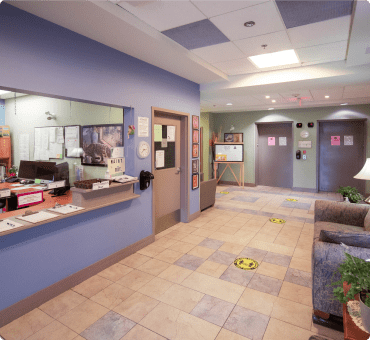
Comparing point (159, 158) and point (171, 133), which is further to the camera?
point (171, 133)

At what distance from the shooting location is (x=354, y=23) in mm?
2602

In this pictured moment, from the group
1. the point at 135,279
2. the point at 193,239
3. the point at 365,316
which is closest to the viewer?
the point at 365,316

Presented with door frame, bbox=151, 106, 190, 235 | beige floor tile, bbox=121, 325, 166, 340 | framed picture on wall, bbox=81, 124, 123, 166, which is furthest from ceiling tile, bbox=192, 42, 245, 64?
beige floor tile, bbox=121, 325, 166, 340

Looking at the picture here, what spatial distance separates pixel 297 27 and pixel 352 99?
15.9 feet

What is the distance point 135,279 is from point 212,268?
0.96 meters

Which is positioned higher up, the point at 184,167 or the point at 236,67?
the point at 236,67

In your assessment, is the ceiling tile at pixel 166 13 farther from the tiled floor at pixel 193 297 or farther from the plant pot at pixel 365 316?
the tiled floor at pixel 193 297

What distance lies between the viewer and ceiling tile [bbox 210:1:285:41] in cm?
246

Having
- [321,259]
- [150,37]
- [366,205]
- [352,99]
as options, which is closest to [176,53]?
[150,37]

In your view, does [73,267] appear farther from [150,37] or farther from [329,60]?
[329,60]

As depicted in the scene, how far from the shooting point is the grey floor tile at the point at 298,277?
2908 millimetres

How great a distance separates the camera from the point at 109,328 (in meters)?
2.20

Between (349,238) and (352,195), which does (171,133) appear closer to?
(352,195)

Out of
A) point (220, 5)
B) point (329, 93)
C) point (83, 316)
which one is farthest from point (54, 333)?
point (329, 93)
